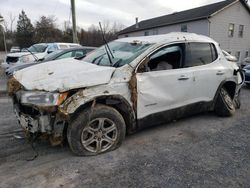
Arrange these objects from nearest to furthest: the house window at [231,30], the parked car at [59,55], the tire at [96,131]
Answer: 1. the tire at [96,131]
2. the parked car at [59,55]
3. the house window at [231,30]

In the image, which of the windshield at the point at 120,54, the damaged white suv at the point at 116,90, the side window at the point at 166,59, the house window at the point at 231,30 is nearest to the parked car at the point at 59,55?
the windshield at the point at 120,54

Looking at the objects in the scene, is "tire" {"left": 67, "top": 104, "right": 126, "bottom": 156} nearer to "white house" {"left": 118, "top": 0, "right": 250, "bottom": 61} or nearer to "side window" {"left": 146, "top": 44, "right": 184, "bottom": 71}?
"side window" {"left": 146, "top": 44, "right": 184, "bottom": 71}

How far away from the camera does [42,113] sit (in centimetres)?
295

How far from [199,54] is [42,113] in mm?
3130

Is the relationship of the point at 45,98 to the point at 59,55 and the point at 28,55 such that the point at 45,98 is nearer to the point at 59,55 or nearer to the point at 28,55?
the point at 59,55

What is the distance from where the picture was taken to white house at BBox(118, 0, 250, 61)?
21094mm

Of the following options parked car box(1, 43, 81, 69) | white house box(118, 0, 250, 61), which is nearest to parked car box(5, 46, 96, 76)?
parked car box(1, 43, 81, 69)

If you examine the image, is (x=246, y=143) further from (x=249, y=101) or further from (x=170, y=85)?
(x=249, y=101)

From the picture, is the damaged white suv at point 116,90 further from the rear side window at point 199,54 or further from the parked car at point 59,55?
the parked car at point 59,55

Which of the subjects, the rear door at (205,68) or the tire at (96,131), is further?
the rear door at (205,68)

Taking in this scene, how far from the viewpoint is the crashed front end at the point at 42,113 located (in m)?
2.90

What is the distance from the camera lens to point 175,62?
13.3ft

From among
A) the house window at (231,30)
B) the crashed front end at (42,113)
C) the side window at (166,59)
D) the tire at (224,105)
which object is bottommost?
the tire at (224,105)

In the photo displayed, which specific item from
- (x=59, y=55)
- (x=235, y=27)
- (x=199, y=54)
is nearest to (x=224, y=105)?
(x=199, y=54)
